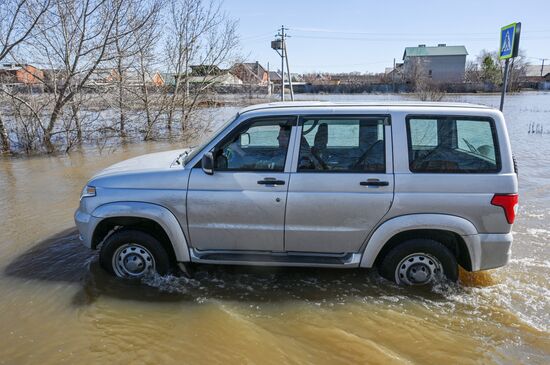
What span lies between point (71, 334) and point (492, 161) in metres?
4.20

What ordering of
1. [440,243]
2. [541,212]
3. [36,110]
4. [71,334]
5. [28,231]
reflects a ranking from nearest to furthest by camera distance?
[71,334] < [440,243] < [28,231] < [541,212] < [36,110]

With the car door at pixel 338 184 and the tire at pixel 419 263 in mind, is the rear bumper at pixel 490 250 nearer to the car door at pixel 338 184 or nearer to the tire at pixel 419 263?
the tire at pixel 419 263

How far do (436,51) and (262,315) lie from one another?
10163 cm

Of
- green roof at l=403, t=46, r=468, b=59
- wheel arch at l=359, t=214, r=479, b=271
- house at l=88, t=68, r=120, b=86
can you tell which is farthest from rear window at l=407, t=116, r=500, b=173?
green roof at l=403, t=46, r=468, b=59

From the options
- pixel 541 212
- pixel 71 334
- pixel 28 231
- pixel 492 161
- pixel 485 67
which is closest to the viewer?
pixel 71 334

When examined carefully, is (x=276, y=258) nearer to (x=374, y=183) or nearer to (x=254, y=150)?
(x=254, y=150)

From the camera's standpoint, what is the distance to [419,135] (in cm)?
404

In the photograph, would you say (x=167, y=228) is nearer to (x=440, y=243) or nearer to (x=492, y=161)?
(x=440, y=243)

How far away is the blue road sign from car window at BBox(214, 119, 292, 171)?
572cm

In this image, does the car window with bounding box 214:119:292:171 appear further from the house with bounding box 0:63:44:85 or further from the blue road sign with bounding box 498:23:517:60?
the house with bounding box 0:63:44:85

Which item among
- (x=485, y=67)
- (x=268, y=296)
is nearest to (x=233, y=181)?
(x=268, y=296)

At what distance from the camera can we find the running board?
416 centimetres

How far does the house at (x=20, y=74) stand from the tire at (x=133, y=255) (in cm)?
1041

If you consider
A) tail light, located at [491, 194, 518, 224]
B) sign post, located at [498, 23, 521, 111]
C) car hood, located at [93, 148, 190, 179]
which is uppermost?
sign post, located at [498, 23, 521, 111]
